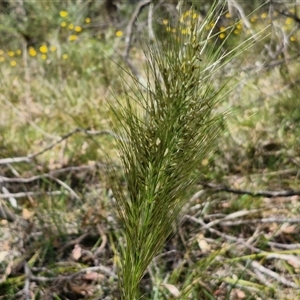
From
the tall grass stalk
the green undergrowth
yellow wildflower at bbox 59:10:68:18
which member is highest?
yellow wildflower at bbox 59:10:68:18

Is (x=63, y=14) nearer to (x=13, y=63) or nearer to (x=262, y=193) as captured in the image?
(x=13, y=63)

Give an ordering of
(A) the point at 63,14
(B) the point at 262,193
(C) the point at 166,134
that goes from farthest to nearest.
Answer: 1. (A) the point at 63,14
2. (B) the point at 262,193
3. (C) the point at 166,134

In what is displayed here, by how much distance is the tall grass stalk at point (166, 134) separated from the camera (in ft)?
2.56

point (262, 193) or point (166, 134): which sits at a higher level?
point (166, 134)

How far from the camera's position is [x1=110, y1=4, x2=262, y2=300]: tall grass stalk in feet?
2.56

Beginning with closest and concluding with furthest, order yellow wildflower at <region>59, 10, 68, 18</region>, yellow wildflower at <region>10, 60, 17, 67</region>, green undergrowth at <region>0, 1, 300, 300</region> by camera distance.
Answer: green undergrowth at <region>0, 1, 300, 300</region>
yellow wildflower at <region>10, 60, 17, 67</region>
yellow wildflower at <region>59, 10, 68, 18</region>

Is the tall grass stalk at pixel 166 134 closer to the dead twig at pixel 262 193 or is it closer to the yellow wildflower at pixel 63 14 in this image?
the dead twig at pixel 262 193

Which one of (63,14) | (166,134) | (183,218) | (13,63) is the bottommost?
(183,218)

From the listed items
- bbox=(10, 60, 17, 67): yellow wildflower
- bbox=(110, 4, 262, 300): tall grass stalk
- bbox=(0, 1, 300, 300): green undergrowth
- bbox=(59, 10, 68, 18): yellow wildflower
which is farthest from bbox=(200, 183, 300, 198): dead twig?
bbox=(59, 10, 68, 18): yellow wildflower

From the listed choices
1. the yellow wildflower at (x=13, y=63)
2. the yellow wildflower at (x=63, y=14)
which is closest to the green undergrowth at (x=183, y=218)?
the yellow wildflower at (x=13, y=63)

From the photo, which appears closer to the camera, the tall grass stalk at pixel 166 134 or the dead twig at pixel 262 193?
the tall grass stalk at pixel 166 134

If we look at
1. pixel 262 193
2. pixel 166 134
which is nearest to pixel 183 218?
pixel 262 193

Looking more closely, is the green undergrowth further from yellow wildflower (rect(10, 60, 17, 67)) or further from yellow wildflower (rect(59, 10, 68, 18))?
yellow wildflower (rect(59, 10, 68, 18))

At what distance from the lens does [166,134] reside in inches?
32.0
